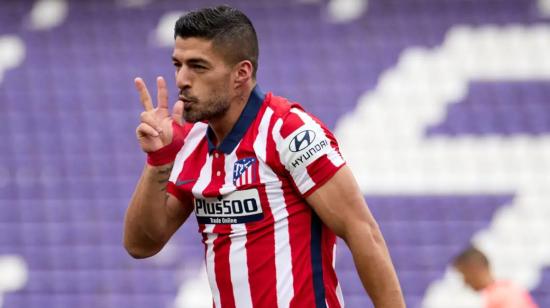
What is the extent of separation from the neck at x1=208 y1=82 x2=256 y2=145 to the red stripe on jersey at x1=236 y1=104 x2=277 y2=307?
89 mm

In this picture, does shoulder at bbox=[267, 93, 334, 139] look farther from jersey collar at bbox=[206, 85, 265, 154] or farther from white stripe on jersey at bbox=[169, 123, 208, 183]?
white stripe on jersey at bbox=[169, 123, 208, 183]

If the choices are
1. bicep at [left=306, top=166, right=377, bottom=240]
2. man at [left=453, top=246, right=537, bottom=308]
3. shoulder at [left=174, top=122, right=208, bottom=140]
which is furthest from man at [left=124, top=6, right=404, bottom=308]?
man at [left=453, top=246, right=537, bottom=308]

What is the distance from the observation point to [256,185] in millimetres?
2887

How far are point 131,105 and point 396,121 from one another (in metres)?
1.79

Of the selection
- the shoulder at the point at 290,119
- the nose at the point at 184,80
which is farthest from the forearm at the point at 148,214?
the shoulder at the point at 290,119

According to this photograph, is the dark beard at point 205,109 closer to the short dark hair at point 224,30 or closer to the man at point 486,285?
the short dark hair at point 224,30

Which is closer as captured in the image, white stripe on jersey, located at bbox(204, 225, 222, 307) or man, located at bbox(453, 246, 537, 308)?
white stripe on jersey, located at bbox(204, 225, 222, 307)

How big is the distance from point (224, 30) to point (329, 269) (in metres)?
0.73

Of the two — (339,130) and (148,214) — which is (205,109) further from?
(339,130)

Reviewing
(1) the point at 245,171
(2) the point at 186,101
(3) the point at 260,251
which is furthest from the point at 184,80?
(3) the point at 260,251

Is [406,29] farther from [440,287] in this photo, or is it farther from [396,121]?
[440,287]

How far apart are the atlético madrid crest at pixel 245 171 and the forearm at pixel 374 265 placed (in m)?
0.33

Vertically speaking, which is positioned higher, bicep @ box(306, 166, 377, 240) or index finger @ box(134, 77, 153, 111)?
index finger @ box(134, 77, 153, 111)

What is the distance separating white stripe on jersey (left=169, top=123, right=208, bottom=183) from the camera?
10.2 feet
